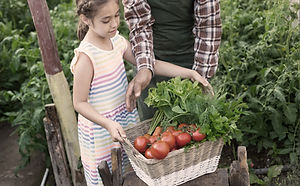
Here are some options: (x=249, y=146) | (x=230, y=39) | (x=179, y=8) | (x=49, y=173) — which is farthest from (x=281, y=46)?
(x=49, y=173)

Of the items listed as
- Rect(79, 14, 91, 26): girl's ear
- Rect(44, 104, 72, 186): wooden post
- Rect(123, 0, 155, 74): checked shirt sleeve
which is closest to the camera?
Rect(79, 14, 91, 26): girl's ear

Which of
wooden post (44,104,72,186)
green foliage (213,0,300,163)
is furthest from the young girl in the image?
green foliage (213,0,300,163)

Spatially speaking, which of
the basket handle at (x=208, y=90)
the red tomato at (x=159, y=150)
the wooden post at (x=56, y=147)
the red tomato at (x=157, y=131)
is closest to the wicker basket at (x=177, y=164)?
the red tomato at (x=159, y=150)

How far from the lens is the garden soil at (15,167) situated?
4051 millimetres

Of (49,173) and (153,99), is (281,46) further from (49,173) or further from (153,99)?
(49,173)

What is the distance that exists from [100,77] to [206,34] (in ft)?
2.41

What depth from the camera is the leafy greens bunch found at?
2.02 meters

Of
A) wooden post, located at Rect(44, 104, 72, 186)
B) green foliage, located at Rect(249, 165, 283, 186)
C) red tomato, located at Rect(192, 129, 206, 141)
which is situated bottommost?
green foliage, located at Rect(249, 165, 283, 186)

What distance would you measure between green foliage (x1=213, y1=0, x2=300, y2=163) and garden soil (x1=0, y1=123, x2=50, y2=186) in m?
1.89

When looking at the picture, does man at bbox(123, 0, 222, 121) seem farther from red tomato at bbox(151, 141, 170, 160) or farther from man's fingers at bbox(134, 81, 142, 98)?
red tomato at bbox(151, 141, 170, 160)

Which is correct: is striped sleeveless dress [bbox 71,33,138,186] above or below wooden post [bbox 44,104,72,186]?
above

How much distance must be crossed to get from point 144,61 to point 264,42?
1.45 m

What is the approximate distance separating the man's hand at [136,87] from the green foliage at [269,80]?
1.07 metres

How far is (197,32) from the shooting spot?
278cm
